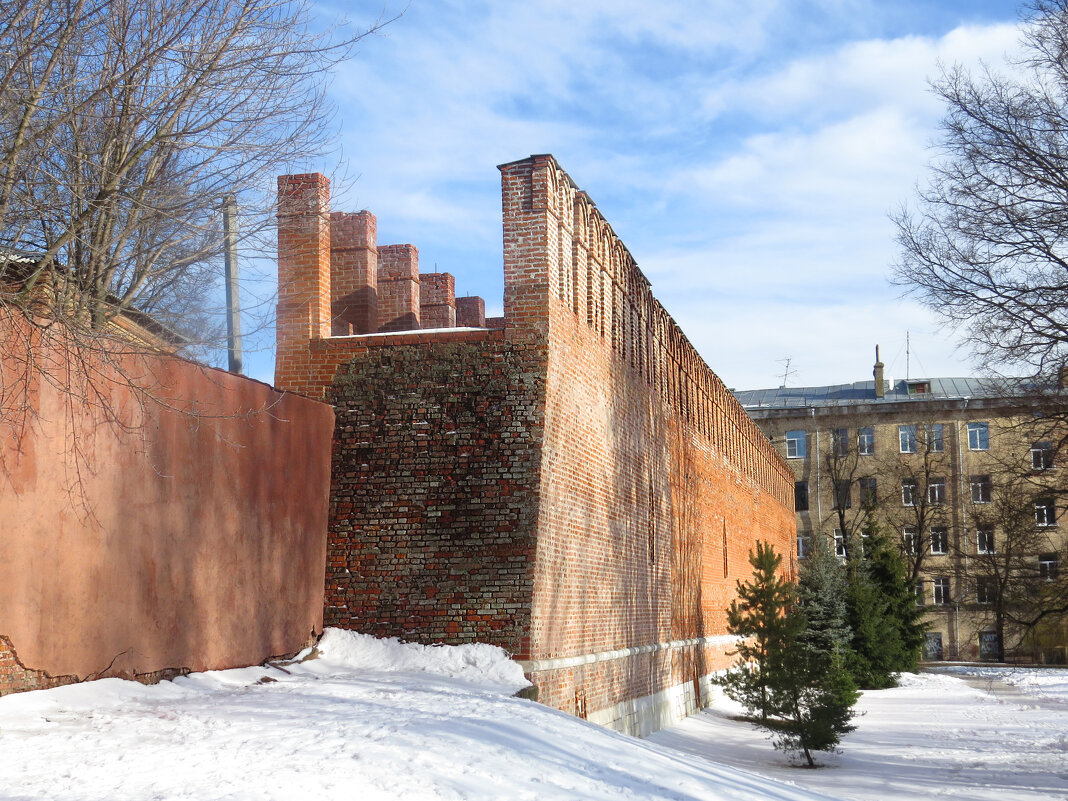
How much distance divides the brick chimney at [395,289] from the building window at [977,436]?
4100 cm

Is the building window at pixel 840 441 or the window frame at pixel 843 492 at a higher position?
the building window at pixel 840 441

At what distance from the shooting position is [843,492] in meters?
53.5

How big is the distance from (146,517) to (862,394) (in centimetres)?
5147

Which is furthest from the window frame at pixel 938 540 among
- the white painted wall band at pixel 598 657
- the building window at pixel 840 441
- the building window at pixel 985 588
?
the white painted wall band at pixel 598 657

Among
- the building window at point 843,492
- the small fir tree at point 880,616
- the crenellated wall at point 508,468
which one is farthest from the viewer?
the building window at point 843,492

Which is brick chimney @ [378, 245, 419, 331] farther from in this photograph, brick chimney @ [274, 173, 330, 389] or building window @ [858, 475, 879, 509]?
building window @ [858, 475, 879, 509]

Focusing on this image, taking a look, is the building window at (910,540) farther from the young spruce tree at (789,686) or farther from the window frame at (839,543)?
the young spruce tree at (789,686)

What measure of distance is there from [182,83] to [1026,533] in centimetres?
1656

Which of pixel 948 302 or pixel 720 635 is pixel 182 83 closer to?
pixel 948 302

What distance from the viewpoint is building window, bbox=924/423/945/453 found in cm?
5222

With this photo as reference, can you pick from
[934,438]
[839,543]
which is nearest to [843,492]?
[839,543]

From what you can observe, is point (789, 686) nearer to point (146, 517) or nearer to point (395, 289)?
point (395, 289)

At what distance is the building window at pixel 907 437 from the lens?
53031 mm

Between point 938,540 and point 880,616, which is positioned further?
point 938,540
